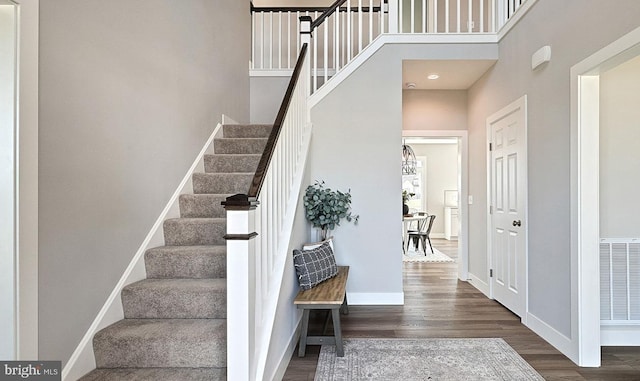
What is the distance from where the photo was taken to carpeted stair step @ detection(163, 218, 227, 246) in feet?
8.86

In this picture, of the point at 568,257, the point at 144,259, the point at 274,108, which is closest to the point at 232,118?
the point at 274,108

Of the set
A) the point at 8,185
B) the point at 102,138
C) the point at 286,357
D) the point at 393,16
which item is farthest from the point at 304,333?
the point at 393,16

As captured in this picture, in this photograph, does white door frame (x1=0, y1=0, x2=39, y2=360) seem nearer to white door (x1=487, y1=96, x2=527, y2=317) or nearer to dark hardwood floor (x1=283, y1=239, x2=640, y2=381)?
dark hardwood floor (x1=283, y1=239, x2=640, y2=381)

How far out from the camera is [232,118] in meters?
4.27

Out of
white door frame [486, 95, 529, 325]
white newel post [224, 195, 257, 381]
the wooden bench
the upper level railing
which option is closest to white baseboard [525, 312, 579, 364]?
white door frame [486, 95, 529, 325]

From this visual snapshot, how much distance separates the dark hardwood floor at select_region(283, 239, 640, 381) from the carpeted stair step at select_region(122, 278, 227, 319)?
28.1 inches

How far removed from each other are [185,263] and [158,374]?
30.0 inches

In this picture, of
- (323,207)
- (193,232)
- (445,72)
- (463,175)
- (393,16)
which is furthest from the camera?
(463,175)

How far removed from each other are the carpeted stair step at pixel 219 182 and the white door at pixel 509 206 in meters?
2.66

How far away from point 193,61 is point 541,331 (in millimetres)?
3956

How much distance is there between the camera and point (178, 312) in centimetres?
219

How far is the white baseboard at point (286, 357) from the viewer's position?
2227 mm

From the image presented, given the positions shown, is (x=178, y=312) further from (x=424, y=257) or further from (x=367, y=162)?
(x=424, y=257)

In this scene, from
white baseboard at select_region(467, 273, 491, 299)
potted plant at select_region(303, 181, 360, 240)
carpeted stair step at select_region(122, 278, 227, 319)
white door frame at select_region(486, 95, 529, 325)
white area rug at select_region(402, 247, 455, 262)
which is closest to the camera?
carpeted stair step at select_region(122, 278, 227, 319)
